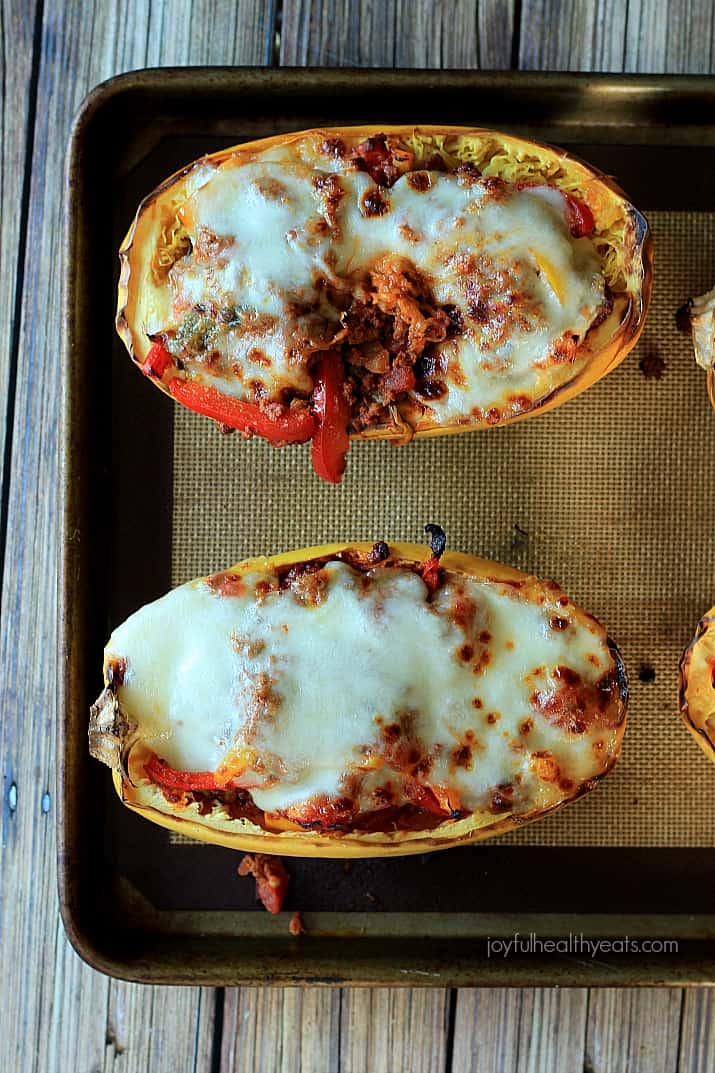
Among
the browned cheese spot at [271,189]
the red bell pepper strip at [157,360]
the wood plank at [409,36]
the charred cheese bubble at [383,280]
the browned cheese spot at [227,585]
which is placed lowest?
the browned cheese spot at [227,585]

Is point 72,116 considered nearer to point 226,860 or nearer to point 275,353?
point 275,353

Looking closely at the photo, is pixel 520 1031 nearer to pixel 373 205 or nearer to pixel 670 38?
pixel 373 205

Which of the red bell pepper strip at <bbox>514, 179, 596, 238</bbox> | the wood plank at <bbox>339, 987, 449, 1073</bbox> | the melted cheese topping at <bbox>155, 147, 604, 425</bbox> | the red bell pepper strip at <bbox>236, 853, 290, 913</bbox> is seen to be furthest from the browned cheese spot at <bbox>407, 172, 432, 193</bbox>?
the wood plank at <bbox>339, 987, 449, 1073</bbox>

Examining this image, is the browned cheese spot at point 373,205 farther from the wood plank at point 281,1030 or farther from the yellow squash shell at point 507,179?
the wood plank at point 281,1030

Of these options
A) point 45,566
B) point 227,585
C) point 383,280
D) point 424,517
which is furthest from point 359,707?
point 45,566

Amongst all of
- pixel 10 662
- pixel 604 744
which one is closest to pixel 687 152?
pixel 604 744

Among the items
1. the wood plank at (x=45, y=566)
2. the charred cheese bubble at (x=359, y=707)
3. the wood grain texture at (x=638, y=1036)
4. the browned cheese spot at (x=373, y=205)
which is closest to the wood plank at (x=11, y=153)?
the wood plank at (x=45, y=566)
